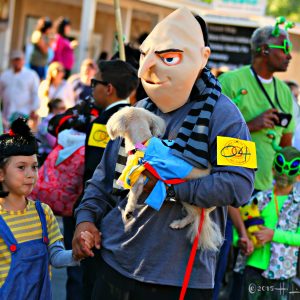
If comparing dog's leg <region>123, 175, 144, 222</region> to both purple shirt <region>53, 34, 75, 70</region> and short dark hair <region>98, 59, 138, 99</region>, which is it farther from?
purple shirt <region>53, 34, 75, 70</region>

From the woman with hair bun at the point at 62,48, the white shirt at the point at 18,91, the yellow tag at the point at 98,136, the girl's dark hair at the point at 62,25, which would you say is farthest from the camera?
the woman with hair bun at the point at 62,48

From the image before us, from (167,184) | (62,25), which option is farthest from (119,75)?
(62,25)

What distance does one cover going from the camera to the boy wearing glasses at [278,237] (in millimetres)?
5543

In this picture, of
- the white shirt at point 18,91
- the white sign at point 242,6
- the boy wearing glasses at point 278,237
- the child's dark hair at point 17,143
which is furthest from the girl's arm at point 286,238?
the white sign at point 242,6

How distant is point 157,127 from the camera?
3547mm

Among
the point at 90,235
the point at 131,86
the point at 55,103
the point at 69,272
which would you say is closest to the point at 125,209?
the point at 90,235

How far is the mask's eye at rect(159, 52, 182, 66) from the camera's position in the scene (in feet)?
11.6

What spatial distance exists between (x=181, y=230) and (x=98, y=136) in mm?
1789

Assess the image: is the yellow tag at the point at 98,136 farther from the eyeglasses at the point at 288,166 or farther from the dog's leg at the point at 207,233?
the dog's leg at the point at 207,233

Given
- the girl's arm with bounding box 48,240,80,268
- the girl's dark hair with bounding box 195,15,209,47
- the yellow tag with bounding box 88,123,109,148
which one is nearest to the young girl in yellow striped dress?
the girl's arm with bounding box 48,240,80,268

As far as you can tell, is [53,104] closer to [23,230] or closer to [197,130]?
[23,230]

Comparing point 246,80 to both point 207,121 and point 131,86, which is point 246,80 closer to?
point 131,86

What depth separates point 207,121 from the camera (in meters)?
3.42

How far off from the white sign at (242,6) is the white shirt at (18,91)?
161 inches
